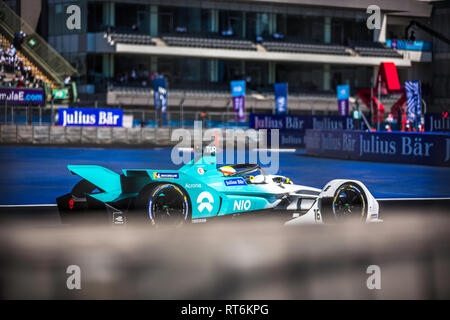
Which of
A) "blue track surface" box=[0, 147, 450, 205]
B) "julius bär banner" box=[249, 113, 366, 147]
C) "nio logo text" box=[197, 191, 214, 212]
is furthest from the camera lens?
"julius bär banner" box=[249, 113, 366, 147]

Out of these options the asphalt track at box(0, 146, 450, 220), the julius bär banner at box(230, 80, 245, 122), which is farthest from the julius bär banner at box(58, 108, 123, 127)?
the asphalt track at box(0, 146, 450, 220)

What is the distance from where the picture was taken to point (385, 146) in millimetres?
29469

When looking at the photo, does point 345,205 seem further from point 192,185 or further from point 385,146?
point 385,146

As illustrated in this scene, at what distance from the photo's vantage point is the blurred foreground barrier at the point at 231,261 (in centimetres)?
641

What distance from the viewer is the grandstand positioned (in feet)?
196

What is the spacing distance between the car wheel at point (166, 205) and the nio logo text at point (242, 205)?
66 centimetres

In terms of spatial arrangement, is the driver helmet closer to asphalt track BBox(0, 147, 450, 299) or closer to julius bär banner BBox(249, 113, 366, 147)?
asphalt track BBox(0, 147, 450, 299)

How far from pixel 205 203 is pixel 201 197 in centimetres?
12

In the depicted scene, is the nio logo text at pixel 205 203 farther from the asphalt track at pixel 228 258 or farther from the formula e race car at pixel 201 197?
the asphalt track at pixel 228 258

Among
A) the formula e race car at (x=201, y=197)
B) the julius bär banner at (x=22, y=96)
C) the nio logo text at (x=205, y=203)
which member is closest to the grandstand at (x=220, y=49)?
the julius bär banner at (x=22, y=96)

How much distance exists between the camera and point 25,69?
48438 mm

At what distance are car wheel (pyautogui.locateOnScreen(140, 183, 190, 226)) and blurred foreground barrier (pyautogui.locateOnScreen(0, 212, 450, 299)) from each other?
137 mm
